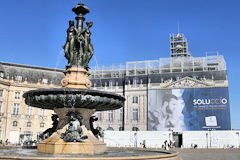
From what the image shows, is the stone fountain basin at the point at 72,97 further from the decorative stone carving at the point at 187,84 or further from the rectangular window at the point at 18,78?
the rectangular window at the point at 18,78

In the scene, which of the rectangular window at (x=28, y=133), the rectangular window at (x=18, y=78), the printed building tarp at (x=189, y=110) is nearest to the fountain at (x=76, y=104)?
the printed building tarp at (x=189, y=110)

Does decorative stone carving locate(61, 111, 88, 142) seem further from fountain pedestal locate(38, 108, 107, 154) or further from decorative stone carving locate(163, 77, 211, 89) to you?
decorative stone carving locate(163, 77, 211, 89)

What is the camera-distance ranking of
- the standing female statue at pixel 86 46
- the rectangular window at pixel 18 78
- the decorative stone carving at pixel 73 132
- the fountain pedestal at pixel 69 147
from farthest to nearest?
1. the rectangular window at pixel 18 78
2. the standing female statue at pixel 86 46
3. the decorative stone carving at pixel 73 132
4. the fountain pedestal at pixel 69 147

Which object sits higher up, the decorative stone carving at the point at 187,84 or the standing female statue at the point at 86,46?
the decorative stone carving at the point at 187,84

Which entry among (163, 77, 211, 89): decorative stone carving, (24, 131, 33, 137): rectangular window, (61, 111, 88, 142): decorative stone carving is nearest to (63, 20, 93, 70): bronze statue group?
(61, 111, 88, 142): decorative stone carving

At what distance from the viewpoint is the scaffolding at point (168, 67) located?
172 ft

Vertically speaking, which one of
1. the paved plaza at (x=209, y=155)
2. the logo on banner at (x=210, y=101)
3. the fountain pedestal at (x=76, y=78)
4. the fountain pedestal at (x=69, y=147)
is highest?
the logo on banner at (x=210, y=101)

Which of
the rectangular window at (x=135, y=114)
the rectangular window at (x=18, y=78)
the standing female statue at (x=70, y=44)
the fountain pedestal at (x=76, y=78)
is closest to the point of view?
the fountain pedestal at (x=76, y=78)

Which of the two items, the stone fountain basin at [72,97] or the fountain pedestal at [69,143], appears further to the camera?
the fountain pedestal at [69,143]

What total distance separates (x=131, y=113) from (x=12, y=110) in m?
24.1

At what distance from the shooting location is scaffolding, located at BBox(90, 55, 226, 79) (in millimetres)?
52281

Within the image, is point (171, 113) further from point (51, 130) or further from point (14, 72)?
point (51, 130)

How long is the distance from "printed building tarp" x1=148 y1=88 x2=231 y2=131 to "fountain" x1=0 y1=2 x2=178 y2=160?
40.1 m

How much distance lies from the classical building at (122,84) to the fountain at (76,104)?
41.8 meters
